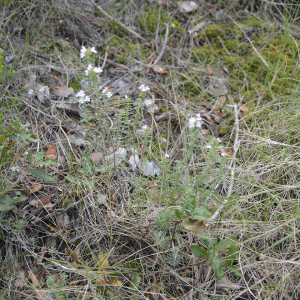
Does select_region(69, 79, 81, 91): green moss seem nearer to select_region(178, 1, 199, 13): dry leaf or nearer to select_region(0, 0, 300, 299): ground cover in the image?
select_region(0, 0, 300, 299): ground cover

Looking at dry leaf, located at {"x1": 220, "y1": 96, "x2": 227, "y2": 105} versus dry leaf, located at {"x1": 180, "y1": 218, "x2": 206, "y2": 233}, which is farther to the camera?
dry leaf, located at {"x1": 220, "y1": 96, "x2": 227, "y2": 105}

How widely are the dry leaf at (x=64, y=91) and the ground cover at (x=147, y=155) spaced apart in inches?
0.6

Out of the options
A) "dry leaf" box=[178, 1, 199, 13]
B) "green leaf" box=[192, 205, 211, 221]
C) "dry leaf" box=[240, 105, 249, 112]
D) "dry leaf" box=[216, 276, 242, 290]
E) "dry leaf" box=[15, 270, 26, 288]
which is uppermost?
"dry leaf" box=[178, 1, 199, 13]

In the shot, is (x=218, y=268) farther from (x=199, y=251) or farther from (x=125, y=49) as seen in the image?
(x=125, y=49)

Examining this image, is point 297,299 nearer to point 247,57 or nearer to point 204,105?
point 204,105

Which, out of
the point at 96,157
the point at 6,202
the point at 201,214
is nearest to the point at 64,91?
the point at 96,157

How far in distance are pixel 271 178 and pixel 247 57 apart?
1692 mm

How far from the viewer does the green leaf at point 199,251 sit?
180 cm

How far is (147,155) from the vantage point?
2.12 metres

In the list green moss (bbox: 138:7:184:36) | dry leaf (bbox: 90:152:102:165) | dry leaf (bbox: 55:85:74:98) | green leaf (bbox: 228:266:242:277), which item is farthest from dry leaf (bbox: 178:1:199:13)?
green leaf (bbox: 228:266:242:277)

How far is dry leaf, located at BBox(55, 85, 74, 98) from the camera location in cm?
278

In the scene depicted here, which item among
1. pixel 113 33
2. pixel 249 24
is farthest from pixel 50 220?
pixel 249 24

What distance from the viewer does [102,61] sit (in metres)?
3.27

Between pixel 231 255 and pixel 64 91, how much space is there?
6.78ft
